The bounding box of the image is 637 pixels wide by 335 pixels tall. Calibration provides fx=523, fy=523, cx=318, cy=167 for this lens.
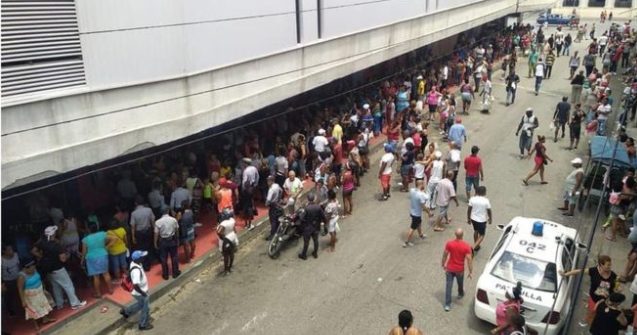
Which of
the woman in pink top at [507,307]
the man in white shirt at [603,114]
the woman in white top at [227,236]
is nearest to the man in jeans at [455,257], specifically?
the woman in pink top at [507,307]

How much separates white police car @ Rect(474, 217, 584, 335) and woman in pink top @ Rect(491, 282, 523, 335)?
309 millimetres

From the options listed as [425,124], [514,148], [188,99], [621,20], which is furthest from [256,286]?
[621,20]

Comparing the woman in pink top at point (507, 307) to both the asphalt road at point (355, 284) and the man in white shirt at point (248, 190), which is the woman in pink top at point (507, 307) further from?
the man in white shirt at point (248, 190)

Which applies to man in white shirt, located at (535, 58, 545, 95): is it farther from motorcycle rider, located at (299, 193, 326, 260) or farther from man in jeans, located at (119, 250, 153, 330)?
man in jeans, located at (119, 250, 153, 330)

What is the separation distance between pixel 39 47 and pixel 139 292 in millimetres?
4442

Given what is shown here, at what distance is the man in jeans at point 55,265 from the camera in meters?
9.38

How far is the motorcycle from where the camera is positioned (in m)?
12.1

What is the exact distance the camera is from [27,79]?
8.41 metres

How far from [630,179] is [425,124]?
6154 millimetres

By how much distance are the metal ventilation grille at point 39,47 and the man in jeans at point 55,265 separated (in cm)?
284

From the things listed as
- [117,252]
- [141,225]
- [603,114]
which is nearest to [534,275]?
[141,225]

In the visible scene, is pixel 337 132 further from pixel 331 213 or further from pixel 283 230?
pixel 283 230

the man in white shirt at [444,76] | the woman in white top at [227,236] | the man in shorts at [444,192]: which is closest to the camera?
the woman in white top at [227,236]

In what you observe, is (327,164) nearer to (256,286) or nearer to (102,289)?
(256,286)
